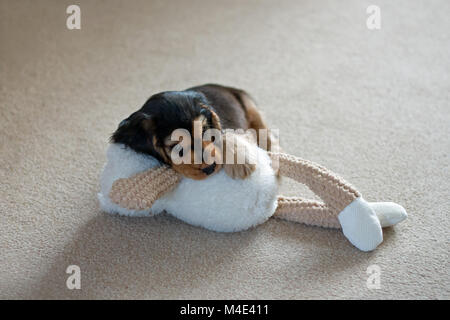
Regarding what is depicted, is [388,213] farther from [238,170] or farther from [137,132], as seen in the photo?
[137,132]

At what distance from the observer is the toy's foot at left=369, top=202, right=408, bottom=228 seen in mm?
1821

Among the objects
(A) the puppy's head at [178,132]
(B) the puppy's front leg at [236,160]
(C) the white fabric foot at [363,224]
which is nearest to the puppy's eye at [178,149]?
(A) the puppy's head at [178,132]

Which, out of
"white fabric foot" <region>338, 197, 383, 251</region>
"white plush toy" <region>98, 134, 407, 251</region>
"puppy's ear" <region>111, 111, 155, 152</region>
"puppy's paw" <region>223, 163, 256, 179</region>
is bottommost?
"white fabric foot" <region>338, 197, 383, 251</region>

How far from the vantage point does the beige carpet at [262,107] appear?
172 cm

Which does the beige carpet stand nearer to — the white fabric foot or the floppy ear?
the white fabric foot

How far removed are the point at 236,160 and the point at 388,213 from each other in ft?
1.78

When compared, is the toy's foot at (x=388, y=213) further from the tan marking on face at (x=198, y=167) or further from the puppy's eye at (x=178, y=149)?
the puppy's eye at (x=178, y=149)

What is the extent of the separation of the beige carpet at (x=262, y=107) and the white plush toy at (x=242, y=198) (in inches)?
2.2

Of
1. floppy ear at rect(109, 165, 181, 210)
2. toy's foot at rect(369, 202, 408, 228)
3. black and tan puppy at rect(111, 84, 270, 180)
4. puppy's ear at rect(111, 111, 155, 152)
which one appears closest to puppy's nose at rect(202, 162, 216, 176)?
black and tan puppy at rect(111, 84, 270, 180)

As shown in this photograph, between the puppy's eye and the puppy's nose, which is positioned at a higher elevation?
the puppy's eye

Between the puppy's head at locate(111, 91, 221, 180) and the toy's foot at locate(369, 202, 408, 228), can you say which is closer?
the puppy's head at locate(111, 91, 221, 180)

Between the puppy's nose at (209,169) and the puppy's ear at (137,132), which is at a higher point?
the puppy's ear at (137,132)

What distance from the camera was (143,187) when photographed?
5.72ft

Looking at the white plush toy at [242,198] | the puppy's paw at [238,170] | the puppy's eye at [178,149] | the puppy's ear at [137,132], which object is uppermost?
the puppy's ear at [137,132]
